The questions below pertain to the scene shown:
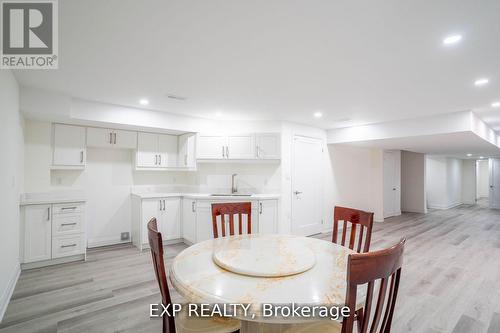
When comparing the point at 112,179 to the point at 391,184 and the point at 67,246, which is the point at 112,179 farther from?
the point at 391,184

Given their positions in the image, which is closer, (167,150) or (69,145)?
(69,145)

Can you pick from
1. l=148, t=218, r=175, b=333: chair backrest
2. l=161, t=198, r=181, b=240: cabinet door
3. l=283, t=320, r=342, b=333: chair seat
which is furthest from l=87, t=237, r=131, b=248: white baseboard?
l=283, t=320, r=342, b=333: chair seat

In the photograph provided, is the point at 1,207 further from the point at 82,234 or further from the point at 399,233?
the point at 399,233

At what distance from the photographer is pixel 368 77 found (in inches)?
105

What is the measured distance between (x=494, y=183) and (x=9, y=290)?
13534 mm

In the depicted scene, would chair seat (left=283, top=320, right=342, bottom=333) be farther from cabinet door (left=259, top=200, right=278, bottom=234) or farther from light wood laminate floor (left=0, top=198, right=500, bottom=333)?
cabinet door (left=259, top=200, right=278, bottom=234)

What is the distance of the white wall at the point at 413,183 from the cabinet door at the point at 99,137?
908 cm

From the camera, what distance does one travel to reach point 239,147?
184 inches

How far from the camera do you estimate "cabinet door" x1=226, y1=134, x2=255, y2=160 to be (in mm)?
4645

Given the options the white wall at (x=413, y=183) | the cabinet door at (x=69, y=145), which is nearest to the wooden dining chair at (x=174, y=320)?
the cabinet door at (x=69, y=145)

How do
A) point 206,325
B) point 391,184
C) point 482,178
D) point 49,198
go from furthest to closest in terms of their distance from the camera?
point 482,178 → point 391,184 → point 49,198 → point 206,325

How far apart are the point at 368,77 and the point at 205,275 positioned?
254 cm

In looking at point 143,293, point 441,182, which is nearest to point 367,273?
point 143,293

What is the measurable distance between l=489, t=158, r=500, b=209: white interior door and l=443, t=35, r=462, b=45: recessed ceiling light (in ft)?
35.1
